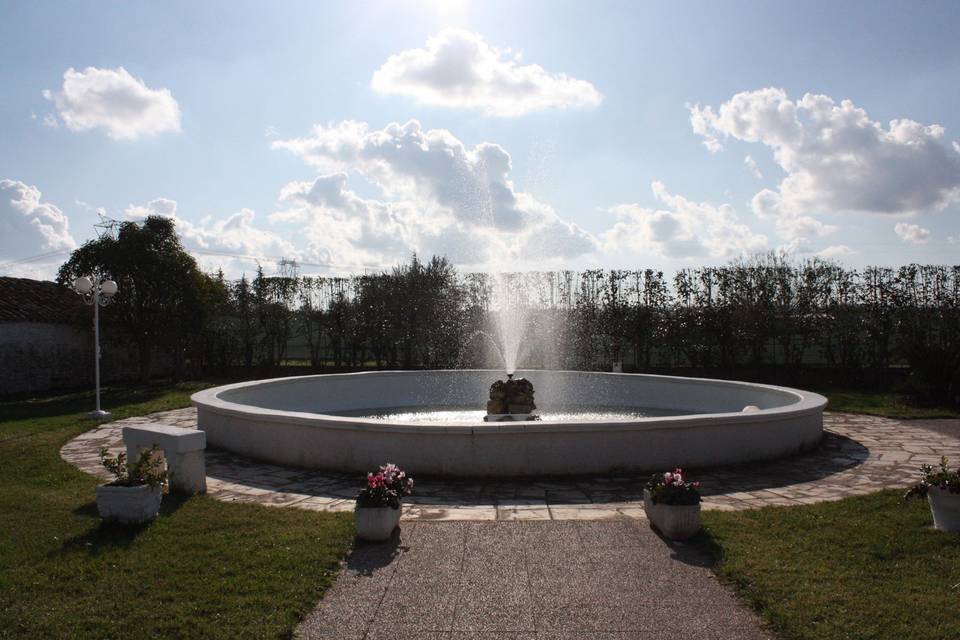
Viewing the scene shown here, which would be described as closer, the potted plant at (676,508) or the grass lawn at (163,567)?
the grass lawn at (163,567)

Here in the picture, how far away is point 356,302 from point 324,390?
29.8ft

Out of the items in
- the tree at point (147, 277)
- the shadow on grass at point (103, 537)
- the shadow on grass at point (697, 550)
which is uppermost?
the tree at point (147, 277)

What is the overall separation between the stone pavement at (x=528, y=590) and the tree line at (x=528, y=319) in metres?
16.9

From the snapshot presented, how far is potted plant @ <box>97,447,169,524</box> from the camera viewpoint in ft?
18.3

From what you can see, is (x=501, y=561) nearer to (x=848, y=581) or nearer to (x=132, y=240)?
(x=848, y=581)

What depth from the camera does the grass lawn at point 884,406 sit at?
42.2ft

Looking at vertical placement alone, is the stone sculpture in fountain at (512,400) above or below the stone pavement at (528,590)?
above

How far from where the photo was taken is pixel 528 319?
23594 millimetres

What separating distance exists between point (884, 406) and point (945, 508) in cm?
1024

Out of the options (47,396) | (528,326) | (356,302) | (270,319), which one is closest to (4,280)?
(47,396)

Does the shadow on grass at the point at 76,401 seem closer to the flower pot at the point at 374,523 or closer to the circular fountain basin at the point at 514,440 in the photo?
the circular fountain basin at the point at 514,440

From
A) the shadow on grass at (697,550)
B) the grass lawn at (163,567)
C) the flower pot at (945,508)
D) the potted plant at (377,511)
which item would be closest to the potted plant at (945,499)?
the flower pot at (945,508)

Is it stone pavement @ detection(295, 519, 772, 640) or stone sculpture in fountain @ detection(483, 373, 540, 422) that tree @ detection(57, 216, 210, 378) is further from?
stone pavement @ detection(295, 519, 772, 640)

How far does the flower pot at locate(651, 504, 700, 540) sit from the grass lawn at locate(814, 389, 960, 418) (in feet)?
31.3
